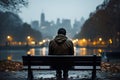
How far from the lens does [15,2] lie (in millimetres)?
29906

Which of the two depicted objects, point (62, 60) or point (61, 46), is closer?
point (62, 60)

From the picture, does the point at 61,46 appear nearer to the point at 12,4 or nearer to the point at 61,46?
the point at 61,46

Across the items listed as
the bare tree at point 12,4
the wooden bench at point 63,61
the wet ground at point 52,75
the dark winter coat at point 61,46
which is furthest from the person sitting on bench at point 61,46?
the bare tree at point 12,4

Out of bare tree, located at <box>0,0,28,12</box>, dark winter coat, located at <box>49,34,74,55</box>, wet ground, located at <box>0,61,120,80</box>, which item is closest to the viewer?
dark winter coat, located at <box>49,34,74,55</box>

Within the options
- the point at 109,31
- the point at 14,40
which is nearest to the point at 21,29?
the point at 14,40

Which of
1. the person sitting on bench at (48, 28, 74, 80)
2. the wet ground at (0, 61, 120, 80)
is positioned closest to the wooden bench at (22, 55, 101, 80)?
the person sitting on bench at (48, 28, 74, 80)

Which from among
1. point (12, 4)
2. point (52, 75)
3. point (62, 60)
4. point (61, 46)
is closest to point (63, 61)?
point (62, 60)

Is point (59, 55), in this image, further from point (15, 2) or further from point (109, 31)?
point (109, 31)

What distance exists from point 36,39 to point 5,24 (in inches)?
2756

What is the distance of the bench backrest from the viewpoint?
14.3 meters

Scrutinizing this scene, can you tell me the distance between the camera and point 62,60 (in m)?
14.3

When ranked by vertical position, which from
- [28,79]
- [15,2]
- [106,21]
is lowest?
[28,79]

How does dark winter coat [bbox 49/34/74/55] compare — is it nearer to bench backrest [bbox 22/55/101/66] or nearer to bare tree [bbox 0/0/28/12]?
bench backrest [bbox 22/55/101/66]

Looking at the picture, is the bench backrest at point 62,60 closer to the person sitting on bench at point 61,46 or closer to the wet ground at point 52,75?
the person sitting on bench at point 61,46
